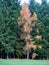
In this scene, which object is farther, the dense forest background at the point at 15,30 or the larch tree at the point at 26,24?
the dense forest background at the point at 15,30

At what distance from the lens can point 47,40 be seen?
140 feet

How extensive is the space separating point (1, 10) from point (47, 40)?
339 inches

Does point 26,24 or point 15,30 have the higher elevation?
point 26,24

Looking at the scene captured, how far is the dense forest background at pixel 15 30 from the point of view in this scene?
133ft

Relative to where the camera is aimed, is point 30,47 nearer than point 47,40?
Yes

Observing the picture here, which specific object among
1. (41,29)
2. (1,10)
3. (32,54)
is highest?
(1,10)

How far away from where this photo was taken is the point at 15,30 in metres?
41.8

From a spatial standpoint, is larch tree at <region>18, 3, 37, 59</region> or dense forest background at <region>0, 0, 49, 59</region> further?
dense forest background at <region>0, 0, 49, 59</region>

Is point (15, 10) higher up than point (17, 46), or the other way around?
point (15, 10)

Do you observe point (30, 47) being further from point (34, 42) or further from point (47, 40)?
point (47, 40)

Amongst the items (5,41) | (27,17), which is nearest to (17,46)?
(5,41)

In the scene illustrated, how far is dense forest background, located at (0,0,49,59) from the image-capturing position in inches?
1600

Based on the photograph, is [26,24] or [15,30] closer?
[26,24]

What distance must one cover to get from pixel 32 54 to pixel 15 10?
7596mm
